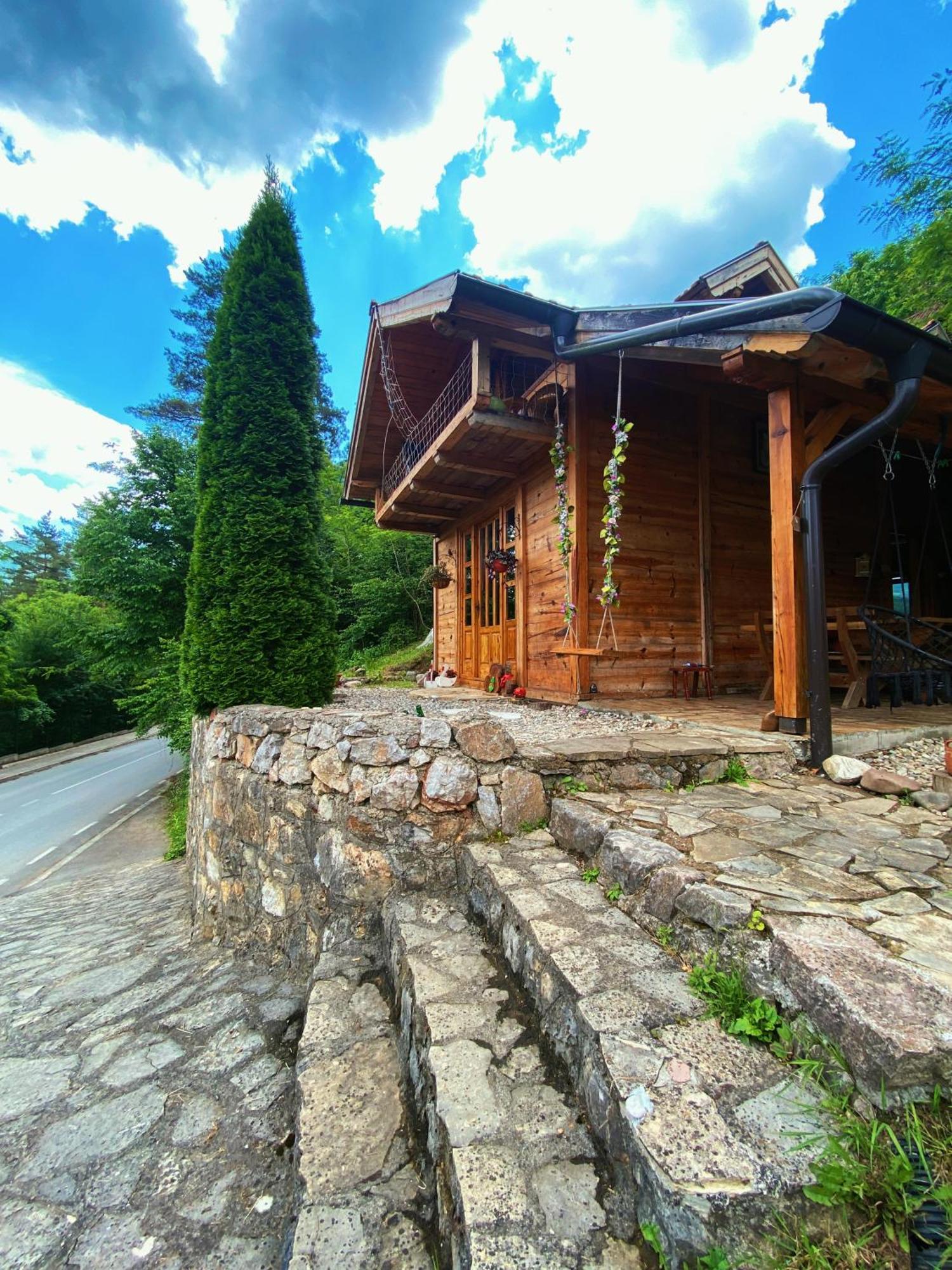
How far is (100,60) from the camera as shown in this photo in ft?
33.6

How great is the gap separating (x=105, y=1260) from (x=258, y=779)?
6.95 ft

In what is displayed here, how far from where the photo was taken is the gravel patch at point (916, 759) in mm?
2885

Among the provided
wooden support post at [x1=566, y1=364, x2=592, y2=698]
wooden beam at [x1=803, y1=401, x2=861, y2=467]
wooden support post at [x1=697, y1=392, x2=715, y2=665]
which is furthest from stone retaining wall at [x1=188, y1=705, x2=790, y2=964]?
wooden support post at [x1=697, y1=392, x2=715, y2=665]

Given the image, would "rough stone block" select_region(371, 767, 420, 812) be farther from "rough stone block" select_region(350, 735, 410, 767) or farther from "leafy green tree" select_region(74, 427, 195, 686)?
"leafy green tree" select_region(74, 427, 195, 686)

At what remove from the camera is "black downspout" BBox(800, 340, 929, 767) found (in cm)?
297

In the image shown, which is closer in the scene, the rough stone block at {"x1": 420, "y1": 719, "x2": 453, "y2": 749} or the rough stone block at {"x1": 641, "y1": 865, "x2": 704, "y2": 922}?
the rough stone block at {"x1": 641, "y1": 865, "x2": 704, "y2": 922}

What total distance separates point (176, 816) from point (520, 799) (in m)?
8.34

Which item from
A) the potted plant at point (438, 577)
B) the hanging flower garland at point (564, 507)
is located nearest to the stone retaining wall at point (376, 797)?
the hanging flower garland at point (564, 507)

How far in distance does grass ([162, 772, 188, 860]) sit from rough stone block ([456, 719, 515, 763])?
568 cm

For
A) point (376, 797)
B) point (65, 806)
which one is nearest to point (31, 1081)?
point (376, 797)

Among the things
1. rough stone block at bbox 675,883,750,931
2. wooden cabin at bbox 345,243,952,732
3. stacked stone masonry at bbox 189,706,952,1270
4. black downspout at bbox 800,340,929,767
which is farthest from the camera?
wooden cabin at bbox 345,243,952,732

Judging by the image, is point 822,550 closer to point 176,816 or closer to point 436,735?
point 436,735

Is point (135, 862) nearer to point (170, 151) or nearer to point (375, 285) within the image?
point (170, 151)

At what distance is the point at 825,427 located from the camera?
3348 millimetres
